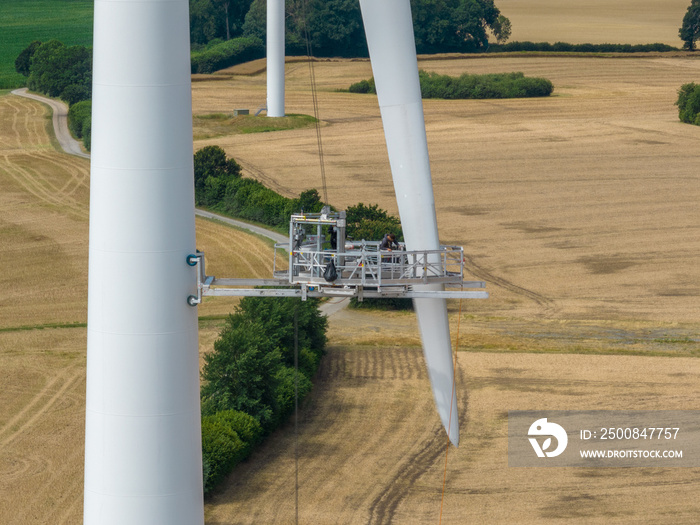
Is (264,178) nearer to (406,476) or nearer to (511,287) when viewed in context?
(511,287)

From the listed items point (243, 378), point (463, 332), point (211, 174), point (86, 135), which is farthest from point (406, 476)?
point (86, 135)

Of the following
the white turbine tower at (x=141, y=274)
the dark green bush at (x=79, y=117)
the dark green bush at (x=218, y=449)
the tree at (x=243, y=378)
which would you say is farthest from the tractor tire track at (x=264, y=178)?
the white turbine tower at (x=141, y=274)

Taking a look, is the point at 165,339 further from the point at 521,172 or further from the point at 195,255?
the point at 521,172

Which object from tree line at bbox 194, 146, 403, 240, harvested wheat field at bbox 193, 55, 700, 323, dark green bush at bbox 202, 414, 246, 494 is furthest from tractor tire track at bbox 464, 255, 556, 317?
dark green bush at bbox 202, 414, 246, 494

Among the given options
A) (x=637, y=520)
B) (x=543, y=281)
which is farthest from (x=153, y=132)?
(x=543, y=281)

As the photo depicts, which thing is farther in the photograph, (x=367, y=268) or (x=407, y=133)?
(x=407, y=133)

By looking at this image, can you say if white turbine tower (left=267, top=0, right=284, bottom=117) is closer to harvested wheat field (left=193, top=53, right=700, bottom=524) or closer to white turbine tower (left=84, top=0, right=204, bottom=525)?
harvested wheat field (left=193, top=53, right=700, bottom=524)
